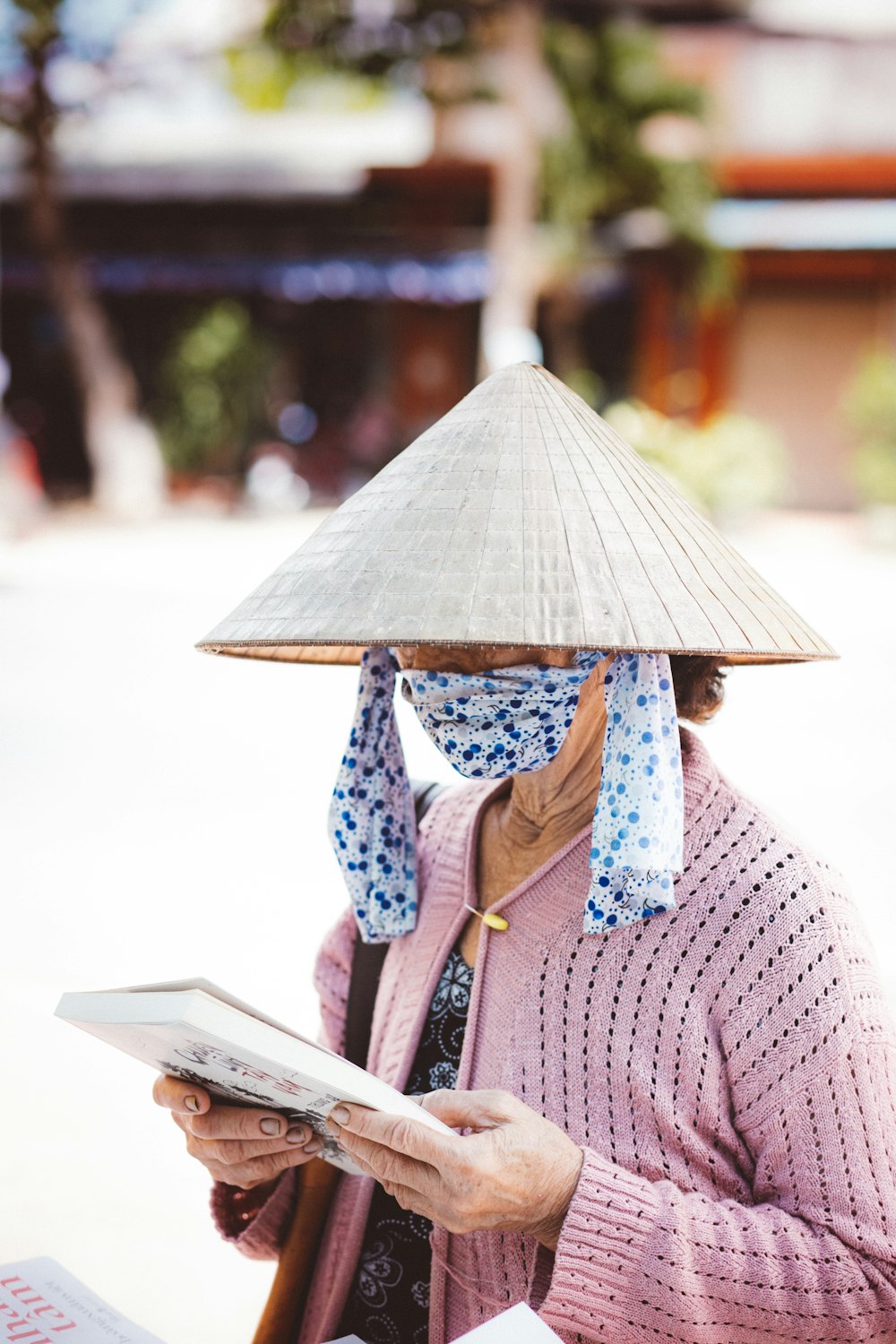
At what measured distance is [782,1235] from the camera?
1275 millimetres

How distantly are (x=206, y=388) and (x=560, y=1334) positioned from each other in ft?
56.7

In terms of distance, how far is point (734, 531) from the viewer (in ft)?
47.8

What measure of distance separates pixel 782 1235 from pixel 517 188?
15.4 metres

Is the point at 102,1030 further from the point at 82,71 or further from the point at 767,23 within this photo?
the point at 767,23

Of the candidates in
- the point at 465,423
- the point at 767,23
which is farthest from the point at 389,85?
the point at 465,423

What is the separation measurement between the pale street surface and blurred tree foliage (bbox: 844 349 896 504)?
9.31 feet

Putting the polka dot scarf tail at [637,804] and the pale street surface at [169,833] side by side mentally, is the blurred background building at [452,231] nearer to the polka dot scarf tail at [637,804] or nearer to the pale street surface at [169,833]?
the pale street surface at [169,833]

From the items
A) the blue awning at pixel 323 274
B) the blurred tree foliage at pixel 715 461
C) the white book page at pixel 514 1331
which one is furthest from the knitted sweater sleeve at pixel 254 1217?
the blue awning at pixel 323 274

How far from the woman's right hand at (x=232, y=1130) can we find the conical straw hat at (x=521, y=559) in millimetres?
505

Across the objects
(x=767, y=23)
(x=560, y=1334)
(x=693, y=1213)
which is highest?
(x=767, y=23)

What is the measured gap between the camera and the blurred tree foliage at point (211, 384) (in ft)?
57.4

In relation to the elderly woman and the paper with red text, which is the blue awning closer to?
the elderly woman

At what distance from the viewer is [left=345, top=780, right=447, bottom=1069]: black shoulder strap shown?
1.76m

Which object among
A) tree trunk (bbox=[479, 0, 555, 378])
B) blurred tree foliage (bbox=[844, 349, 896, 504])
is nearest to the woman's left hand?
blurred tree foliage (bbox=[844, 349, 896, 504])
